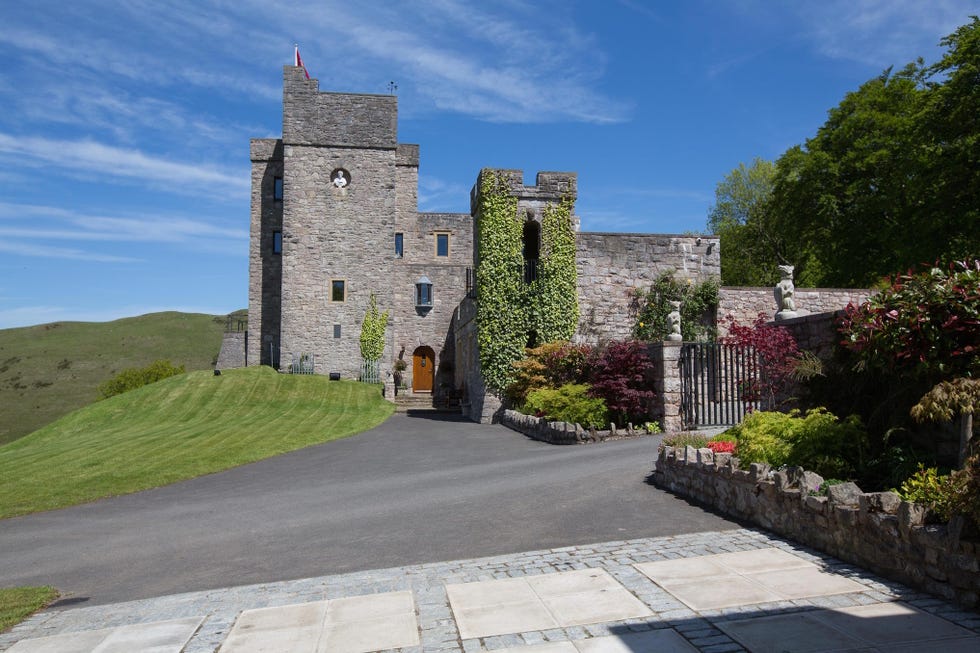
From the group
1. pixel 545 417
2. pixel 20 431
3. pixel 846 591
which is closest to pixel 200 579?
pixel 846 591

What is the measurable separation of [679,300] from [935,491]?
55.5 ft

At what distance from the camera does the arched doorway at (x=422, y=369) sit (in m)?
36.6

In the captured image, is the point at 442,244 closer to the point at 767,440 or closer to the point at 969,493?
the point at 767,440

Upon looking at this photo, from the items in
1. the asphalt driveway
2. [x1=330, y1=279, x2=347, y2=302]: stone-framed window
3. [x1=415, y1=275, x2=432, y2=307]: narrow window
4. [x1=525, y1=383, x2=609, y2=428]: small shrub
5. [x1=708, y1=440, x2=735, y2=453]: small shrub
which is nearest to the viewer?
the asphalt driveway

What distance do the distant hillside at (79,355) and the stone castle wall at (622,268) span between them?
44877mm

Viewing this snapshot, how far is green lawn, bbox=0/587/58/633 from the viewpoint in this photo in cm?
609

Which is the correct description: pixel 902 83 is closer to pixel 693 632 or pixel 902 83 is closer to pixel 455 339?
pixel 455 339

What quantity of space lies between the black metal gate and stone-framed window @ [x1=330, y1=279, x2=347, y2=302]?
944 inches

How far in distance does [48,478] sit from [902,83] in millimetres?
34454

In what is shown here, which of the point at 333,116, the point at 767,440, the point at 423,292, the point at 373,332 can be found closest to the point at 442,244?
the point at 423,292

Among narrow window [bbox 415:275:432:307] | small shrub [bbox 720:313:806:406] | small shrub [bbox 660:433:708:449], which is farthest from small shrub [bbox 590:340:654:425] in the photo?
narrow window [bbox 415:275:432:307]

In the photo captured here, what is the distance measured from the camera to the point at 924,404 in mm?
6219

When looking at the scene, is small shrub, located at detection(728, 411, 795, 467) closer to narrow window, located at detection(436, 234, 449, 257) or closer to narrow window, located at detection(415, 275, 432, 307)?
narrow window, located at detection(415, 275, 432, 307)

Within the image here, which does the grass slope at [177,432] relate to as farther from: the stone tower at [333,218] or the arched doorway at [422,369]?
the arched doorway at [422,369]
